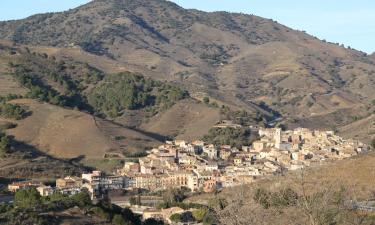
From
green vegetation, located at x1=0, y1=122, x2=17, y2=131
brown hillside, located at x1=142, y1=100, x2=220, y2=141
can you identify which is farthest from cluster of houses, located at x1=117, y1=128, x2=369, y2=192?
green vegetation, located at x1=0, y1=122, x2=17, y2=131

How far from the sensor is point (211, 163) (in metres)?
75.2

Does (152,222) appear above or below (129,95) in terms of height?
below

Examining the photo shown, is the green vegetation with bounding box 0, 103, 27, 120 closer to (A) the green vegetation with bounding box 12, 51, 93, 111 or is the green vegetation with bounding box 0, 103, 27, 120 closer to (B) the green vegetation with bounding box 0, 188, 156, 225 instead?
(A) the green vegetation with bounding box 12, 51, 93, 111

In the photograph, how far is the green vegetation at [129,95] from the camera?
10219 cm

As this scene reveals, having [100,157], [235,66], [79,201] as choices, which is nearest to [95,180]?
[100,157]

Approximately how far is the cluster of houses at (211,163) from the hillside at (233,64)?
27296mm

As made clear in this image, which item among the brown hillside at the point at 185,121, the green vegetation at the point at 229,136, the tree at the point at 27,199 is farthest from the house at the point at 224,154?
the tree at the point at 27,199

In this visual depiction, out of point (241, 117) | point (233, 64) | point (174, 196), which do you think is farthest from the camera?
point (233, 64)

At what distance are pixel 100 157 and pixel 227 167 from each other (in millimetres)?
12656

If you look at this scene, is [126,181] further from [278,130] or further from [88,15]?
[88,15]

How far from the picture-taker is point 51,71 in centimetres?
10869

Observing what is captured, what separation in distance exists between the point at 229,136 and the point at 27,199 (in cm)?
4453

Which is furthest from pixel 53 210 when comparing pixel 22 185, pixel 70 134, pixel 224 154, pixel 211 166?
pixel 70 134

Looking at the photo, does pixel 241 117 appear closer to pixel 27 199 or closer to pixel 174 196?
pixel 174 196
